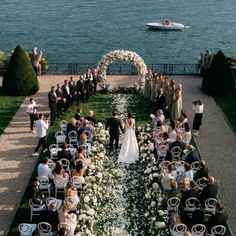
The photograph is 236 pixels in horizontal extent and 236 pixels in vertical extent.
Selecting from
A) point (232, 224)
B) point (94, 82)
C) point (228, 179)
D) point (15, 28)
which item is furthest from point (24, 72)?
point (15, 28)

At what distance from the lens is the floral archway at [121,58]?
29.2 m

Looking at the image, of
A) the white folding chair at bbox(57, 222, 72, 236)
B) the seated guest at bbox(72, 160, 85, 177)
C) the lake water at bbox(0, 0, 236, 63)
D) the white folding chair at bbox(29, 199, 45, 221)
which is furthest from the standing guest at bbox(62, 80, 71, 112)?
the lake water at bbox(0, 0, 236, 63)

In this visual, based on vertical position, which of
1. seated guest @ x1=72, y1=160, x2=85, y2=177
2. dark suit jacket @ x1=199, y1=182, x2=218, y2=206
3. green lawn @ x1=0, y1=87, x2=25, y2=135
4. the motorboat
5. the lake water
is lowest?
the lake water

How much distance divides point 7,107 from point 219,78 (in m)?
11.1

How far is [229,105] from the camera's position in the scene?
27.9 metres

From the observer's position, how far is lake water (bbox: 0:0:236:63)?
5319 centimetres

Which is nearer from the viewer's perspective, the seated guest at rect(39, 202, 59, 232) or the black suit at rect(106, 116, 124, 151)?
the seated guest at rect(39, 202, 59, 232)

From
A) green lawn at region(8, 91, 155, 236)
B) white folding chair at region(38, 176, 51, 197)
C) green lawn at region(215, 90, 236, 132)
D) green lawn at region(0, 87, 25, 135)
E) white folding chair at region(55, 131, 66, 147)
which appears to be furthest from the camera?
green lawn at region(215, 90, 236, 132)

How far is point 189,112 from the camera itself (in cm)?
2705

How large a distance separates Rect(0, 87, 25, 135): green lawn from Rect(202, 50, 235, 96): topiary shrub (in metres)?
9.83

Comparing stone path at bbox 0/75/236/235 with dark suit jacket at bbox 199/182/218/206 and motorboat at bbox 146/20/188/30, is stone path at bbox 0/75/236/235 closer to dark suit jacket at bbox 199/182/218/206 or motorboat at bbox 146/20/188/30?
dark suit jacket at bbox 199/182/218/206

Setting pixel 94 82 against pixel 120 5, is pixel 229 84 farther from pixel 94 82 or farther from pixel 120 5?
pixel 120 5

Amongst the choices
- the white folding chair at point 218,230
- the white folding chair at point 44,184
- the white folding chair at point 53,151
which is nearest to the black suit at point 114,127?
the white folding chair at point 53,151

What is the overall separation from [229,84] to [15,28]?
38.1 metres
